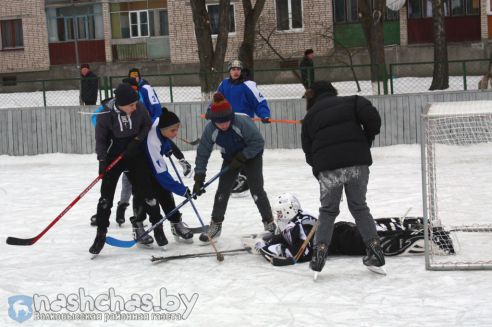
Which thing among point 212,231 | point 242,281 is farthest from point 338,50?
point 242,281

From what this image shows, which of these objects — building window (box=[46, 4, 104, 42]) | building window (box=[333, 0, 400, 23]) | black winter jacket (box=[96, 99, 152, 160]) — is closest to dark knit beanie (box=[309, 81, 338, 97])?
black winter jacket (box=[96, 99, 152, 160])

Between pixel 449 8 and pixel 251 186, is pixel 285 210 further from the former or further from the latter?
pixel 449 8

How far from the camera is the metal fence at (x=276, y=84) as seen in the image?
14016 mm

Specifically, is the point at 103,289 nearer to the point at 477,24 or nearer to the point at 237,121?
the point at 237,121

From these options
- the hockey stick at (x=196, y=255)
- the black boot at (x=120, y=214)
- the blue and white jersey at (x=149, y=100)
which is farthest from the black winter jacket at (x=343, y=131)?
the blue and white jersey at (x=149, y=100)

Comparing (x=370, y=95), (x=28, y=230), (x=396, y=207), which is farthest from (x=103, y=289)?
(x=370, y=95)

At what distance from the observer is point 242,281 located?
6449 millimetres

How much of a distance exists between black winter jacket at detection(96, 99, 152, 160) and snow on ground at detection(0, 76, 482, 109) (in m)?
6.68

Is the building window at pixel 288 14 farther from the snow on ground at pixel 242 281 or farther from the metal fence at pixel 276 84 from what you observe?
the snow on ground at pixel 242 281

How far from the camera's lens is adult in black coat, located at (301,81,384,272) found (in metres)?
6.09

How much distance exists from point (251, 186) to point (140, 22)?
69.2ft

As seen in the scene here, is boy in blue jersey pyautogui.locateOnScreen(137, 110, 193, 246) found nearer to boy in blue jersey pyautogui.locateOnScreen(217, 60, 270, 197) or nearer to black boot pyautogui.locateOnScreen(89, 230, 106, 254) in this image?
black boot pyautogui.locateOnScreen(89, 230, 106, 254)

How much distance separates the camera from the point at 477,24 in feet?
80.0

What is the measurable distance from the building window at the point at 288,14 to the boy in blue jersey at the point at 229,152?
18.8 metres
